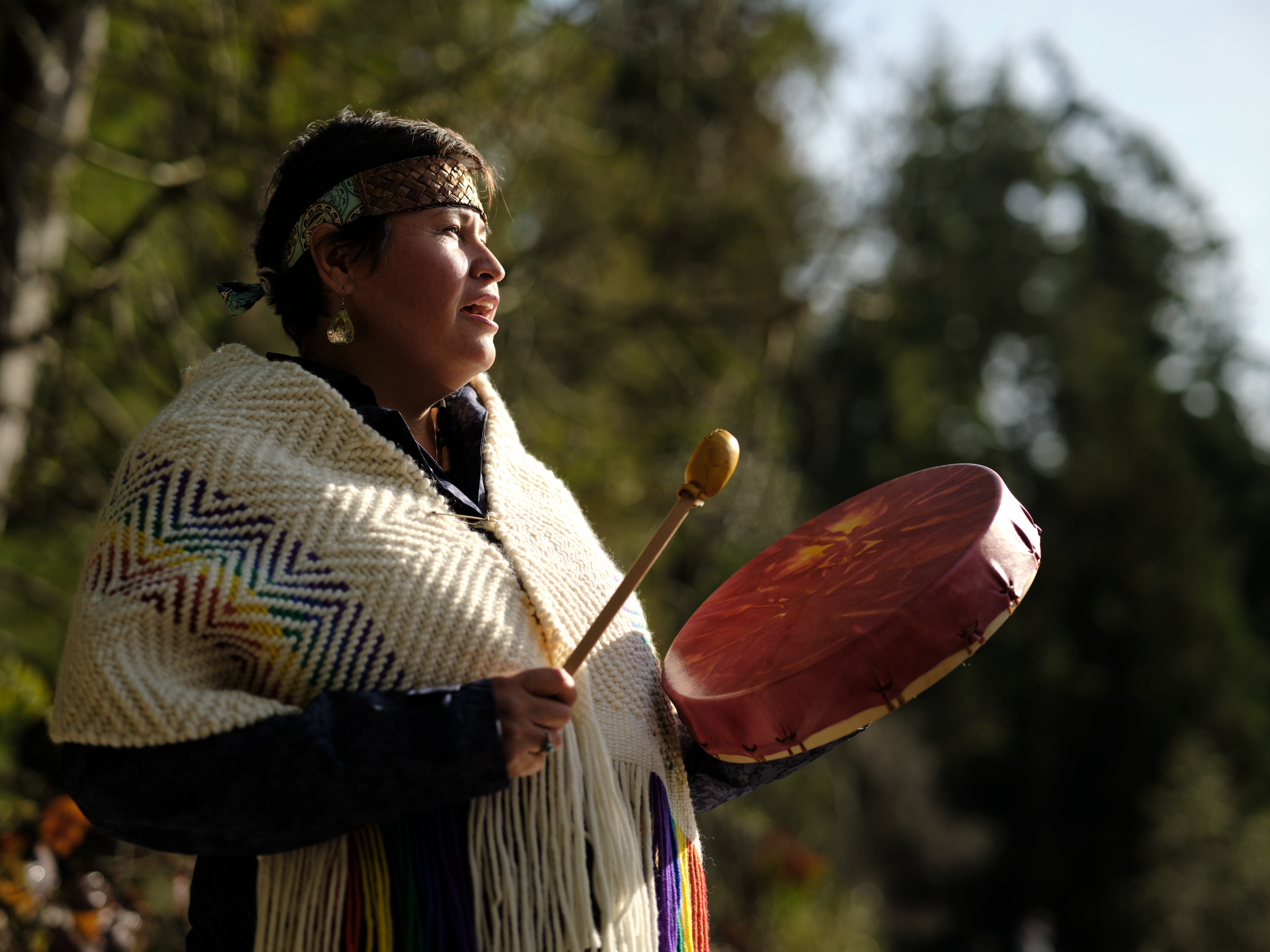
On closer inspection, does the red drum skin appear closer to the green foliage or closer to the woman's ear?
the woman's ear

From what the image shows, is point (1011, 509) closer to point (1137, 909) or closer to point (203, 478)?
point (203, 478)

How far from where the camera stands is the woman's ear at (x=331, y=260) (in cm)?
142

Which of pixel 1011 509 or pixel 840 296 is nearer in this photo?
pixel 1011 509

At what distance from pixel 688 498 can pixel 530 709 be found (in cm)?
32

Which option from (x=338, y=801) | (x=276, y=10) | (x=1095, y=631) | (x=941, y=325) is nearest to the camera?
(x=338, y=801)

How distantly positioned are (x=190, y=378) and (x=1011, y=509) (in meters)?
1.11

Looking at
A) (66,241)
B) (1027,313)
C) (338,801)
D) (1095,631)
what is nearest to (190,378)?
(338,801)

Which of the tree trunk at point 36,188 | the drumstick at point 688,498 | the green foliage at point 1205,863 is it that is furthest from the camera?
the green foliage at point 1205,863

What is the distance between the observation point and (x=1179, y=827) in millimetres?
14656

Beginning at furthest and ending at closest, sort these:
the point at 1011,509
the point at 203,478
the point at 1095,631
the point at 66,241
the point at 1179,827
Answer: the point at 1095,631 → the point at 1179,827 → the point at 66,241 → the point at 1011,509 → the point at 203,478

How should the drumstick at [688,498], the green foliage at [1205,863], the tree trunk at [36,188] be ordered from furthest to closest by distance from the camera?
the green foliage at [1205,863]
the tree trunk at [36,188]
the drumstick at [688,498]

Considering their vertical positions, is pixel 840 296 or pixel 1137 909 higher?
pixel 840 296

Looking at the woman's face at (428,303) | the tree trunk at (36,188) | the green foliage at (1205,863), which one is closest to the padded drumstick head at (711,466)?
the woman's face at (428,303)

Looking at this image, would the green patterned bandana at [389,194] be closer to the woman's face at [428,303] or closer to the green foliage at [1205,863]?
the woman's face at [428,303]
